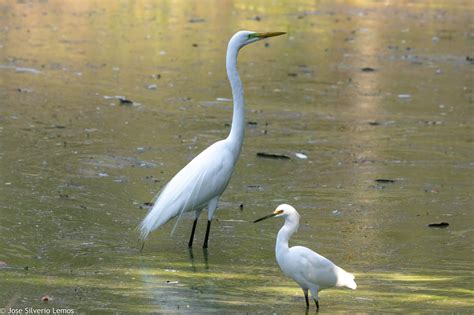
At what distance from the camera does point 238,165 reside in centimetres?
1053

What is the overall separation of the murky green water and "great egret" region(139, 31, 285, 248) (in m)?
0.26

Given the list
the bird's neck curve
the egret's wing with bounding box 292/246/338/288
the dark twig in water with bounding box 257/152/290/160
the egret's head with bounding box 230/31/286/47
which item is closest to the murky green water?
the dark twig in water with bounding box 257/152/290/160

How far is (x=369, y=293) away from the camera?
21.7 feet

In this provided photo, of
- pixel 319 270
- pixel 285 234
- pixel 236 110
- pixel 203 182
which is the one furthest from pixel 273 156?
pixel 319 270

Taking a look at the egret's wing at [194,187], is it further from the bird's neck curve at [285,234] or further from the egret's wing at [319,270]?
the egret's wing at [319,270]

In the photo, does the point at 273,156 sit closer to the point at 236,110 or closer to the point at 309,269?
the point at 236,110

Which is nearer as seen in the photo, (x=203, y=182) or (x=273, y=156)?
(x=203, y=182)

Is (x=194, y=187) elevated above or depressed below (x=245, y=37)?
below

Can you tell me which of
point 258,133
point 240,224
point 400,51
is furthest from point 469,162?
point 400,51

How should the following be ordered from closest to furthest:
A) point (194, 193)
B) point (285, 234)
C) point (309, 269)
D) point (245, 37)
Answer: point (309, 269) < point (285, 234) < point (194, 193) < point (245, 37)

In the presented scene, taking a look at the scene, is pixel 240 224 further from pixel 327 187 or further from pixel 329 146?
pixel 329 146

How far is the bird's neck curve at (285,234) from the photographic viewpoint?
6235 millimetres

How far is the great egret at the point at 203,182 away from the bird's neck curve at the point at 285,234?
1.51 metres

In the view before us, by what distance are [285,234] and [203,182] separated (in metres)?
1.69
